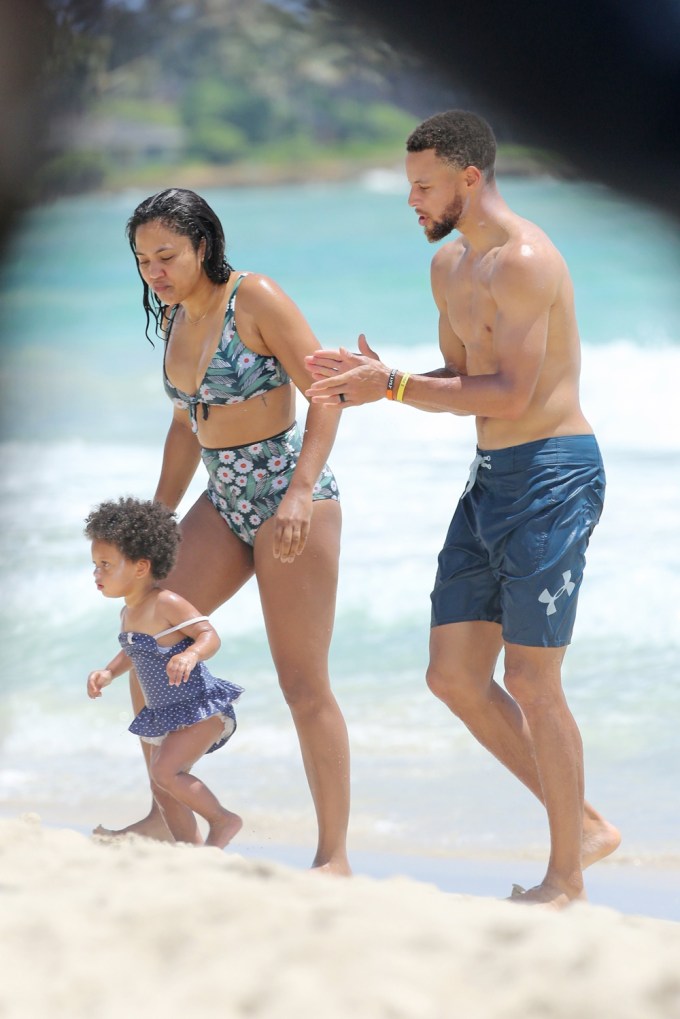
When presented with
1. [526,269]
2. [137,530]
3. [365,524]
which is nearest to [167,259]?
[137,530]

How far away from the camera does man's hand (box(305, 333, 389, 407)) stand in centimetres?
269

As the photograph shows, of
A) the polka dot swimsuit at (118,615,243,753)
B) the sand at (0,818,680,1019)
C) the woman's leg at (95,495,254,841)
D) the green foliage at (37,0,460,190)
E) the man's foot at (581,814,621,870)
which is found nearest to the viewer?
the sand at (0,818,680,1019)

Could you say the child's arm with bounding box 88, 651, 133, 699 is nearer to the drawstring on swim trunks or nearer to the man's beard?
the drawstring on swim trunks

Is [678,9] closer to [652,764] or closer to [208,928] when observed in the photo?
[652,764]

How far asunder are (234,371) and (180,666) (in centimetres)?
70

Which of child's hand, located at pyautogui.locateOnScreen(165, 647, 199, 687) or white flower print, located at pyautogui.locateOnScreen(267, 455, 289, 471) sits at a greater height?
white flower print, located at pyautogui.locateOnScreen(267, 455, 289, 471)

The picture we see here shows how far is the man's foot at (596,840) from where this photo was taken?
2859mm

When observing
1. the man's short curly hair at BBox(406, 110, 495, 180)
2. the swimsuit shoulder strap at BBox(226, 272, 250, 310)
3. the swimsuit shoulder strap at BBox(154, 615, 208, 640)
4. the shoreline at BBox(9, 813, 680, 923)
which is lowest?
the shoreline at BBox(9, 813, 680, 923)

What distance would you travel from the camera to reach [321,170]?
17906 mm

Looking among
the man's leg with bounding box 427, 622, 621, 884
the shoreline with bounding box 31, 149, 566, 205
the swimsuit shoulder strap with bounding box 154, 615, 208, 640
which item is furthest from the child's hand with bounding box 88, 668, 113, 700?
the shoreline with bounding box 31, 149, 566, 205

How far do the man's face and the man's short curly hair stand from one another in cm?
2

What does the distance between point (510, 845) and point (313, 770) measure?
1.10m

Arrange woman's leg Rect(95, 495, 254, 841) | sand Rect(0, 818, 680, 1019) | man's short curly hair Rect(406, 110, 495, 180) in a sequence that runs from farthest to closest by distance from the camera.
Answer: woman's leg Rect(95, 495, 254, 841)
man's short curly hair Rect(406, 110, 495, 180)
sand Rect(0, 818, 680, 1019)

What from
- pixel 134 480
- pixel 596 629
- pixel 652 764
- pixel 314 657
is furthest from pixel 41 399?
pixel 314 657
